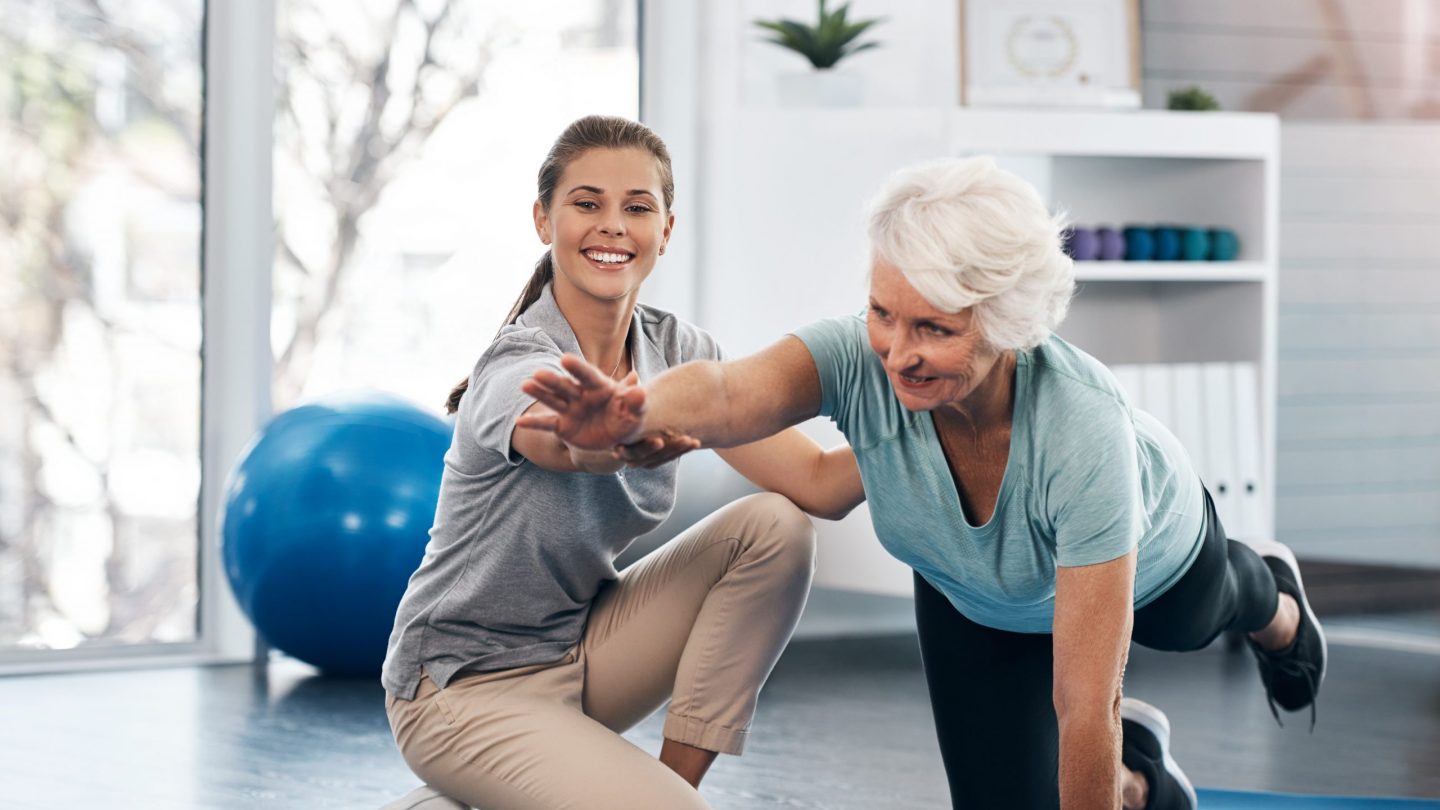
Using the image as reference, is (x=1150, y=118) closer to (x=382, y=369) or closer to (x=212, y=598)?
(x=382, y=369)

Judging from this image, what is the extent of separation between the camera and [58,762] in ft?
8.72

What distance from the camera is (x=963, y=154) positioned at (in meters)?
3.49

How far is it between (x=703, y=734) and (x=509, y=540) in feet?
1.29

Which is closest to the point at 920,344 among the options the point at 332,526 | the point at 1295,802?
the point at 1295,802

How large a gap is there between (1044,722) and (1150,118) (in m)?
2.10

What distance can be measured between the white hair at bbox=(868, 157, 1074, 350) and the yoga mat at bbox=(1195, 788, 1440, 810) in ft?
4.13

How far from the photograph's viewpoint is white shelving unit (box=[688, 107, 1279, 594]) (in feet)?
11.7

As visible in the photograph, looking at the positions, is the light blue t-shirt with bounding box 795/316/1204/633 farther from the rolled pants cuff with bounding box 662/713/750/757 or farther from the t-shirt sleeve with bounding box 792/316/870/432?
the rolled pants cuff with bounding box 662/713/750/757

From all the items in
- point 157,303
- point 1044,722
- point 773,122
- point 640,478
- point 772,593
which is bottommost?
point 1044,722

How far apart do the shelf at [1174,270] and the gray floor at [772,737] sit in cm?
96

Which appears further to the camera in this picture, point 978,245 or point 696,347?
point 696,347

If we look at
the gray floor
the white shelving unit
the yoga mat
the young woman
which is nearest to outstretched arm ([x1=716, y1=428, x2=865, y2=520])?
the young woman

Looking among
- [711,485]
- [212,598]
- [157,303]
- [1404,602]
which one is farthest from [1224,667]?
[157,303]

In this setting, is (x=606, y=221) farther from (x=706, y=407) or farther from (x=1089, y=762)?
(x=1089, y=762)
